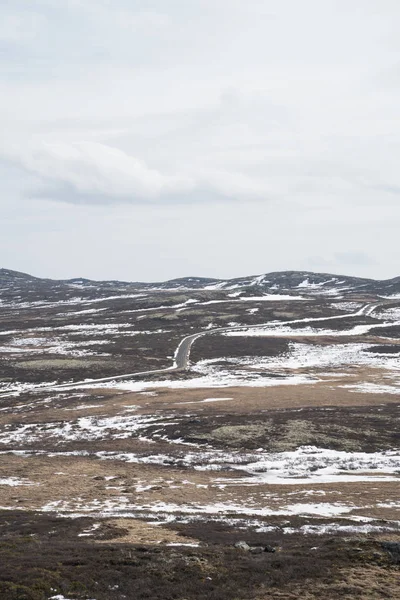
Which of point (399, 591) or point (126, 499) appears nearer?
point (399, 591)

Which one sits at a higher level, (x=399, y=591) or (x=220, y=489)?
(x=399, y=591)

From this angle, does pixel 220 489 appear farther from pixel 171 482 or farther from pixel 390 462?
pixel 390 462

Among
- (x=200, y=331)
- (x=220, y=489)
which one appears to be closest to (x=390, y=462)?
(x=220, y=489)

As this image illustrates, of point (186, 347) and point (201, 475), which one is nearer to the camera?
point (201, 475)

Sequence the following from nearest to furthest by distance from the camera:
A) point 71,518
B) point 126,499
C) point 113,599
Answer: point 113,599 < point 71,518 < point 126,499

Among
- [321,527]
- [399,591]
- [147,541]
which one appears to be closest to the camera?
[399,591]

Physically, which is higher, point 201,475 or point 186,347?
point 186,347

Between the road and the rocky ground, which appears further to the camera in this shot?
the road
